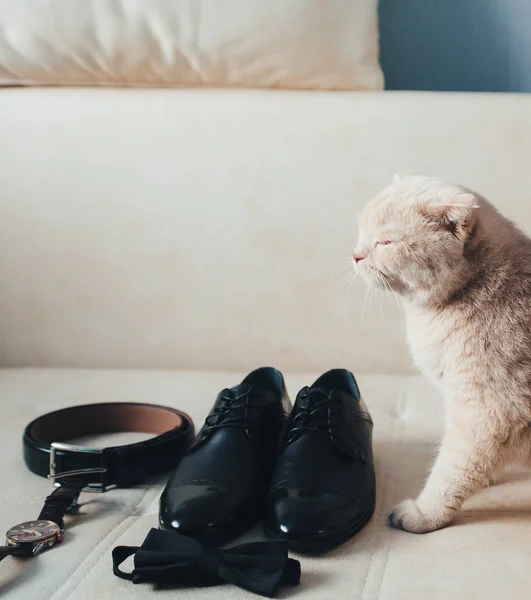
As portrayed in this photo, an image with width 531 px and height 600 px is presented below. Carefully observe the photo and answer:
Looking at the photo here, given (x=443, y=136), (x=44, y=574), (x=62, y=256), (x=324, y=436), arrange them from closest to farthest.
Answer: (x=44, y=574), (x=324, y=436), (x=443, y=136), (x=62, y=256)

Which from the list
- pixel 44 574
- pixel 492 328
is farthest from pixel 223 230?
pixel 44 574

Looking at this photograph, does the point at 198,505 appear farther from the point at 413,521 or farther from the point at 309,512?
the point at 413,521

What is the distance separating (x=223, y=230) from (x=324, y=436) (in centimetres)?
64

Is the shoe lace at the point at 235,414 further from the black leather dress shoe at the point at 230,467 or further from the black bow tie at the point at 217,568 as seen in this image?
the black bow tie at the point at 217,568

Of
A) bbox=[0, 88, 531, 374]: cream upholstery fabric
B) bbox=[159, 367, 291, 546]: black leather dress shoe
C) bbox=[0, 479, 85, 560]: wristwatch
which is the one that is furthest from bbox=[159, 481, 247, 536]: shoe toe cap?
bbox=[0, 88, 531, 374]: cream upholstery fabric

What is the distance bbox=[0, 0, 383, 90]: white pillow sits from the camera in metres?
1.46

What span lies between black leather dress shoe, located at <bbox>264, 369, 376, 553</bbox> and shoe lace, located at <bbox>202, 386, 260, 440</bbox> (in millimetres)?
53

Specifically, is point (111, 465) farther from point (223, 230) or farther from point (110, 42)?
point (110, 42)

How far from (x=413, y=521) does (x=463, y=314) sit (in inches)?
9.9

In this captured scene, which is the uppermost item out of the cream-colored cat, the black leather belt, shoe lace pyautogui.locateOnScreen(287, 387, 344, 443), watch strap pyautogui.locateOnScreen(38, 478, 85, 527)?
the cream-colored cat

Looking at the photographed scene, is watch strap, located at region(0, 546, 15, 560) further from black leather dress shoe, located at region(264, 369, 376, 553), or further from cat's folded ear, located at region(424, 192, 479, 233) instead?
cat's folded ear, located at region(424, 192, 479, 233)

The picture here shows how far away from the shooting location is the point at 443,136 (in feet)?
4.72

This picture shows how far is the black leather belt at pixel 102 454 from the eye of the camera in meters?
1.01

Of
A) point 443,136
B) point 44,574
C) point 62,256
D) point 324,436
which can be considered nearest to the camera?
point 44,574
